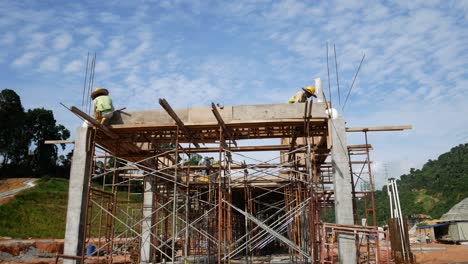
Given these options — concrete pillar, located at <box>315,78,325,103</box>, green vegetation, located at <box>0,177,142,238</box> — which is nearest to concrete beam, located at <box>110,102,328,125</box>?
concrete pillar, located at <box>315,78,325,103</box>

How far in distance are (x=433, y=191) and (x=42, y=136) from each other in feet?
251

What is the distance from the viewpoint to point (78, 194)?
36.7 feet

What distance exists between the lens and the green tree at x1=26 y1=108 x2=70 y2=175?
182ft

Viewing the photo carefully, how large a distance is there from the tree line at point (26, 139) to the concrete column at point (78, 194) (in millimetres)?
46762

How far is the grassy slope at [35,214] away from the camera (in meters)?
33.3

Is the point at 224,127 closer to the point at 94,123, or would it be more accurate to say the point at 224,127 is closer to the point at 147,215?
the point at 94,123

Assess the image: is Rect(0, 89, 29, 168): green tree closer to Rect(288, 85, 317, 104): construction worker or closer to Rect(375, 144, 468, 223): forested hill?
Rect(288, 85, 317, 104): construction worker

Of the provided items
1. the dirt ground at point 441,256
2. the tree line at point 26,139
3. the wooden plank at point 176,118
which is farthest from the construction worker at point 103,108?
the tree line at point 26,139

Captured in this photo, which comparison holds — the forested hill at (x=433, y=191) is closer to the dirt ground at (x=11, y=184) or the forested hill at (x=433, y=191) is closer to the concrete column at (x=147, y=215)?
the concrete column at (x=147, y=215)

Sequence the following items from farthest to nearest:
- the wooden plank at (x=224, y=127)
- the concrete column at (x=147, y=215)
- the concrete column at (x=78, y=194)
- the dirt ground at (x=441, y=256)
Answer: the dirt ground at (x=441, y=256) < the concrete column at (x=147, y=215) < the concrete column at (x=78, y=194) < the wooden plank at (x=224, y=127)

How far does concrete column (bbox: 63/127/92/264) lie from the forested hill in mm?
60755

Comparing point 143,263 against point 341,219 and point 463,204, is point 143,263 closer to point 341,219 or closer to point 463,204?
point 341,219

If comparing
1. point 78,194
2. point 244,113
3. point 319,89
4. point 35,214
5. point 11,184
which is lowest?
point 35,214

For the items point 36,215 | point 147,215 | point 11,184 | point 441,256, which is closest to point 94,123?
A: point 147,215
